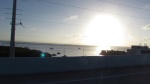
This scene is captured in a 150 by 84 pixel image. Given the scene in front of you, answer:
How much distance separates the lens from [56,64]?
19.1 metres

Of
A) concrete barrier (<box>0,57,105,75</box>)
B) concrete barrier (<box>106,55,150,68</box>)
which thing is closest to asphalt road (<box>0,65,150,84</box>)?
concrete barrier (<box>0,57,105,75</box>)

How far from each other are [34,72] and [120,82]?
20.4ft

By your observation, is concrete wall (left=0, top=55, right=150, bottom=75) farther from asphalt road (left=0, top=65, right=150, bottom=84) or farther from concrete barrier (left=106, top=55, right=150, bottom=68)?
asphalt road (left=0, top=65, right=150, bottom=84)

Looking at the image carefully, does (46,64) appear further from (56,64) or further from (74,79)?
(74,79)

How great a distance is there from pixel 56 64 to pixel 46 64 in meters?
0.86

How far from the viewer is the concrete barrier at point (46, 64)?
1686 cm

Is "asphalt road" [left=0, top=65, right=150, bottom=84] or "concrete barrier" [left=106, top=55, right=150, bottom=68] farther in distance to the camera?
"concrete barrier" [left=106, top=55, right=150, bottom=68]

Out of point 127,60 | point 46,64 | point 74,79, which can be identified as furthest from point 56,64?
point 127,60

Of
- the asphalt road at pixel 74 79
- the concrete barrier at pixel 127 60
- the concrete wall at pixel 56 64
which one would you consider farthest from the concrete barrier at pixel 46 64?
the concrete barrier at pixel 127 60

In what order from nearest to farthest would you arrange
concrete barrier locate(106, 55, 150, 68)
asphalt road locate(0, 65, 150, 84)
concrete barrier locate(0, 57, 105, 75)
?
asphalt road locate(0, 65, 150, 84) → concrete barrier locate(0, 57, 105, 75) → concrete barrier locate(106, 55, 150, 68)

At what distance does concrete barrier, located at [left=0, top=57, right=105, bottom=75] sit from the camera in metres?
16.9

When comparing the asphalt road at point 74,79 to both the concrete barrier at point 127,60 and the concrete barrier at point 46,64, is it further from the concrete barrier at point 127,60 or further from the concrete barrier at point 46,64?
the concrete barrier at point 127,60

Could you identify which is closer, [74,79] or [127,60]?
[74,79]

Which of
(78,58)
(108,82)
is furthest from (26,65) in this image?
(108,82)
